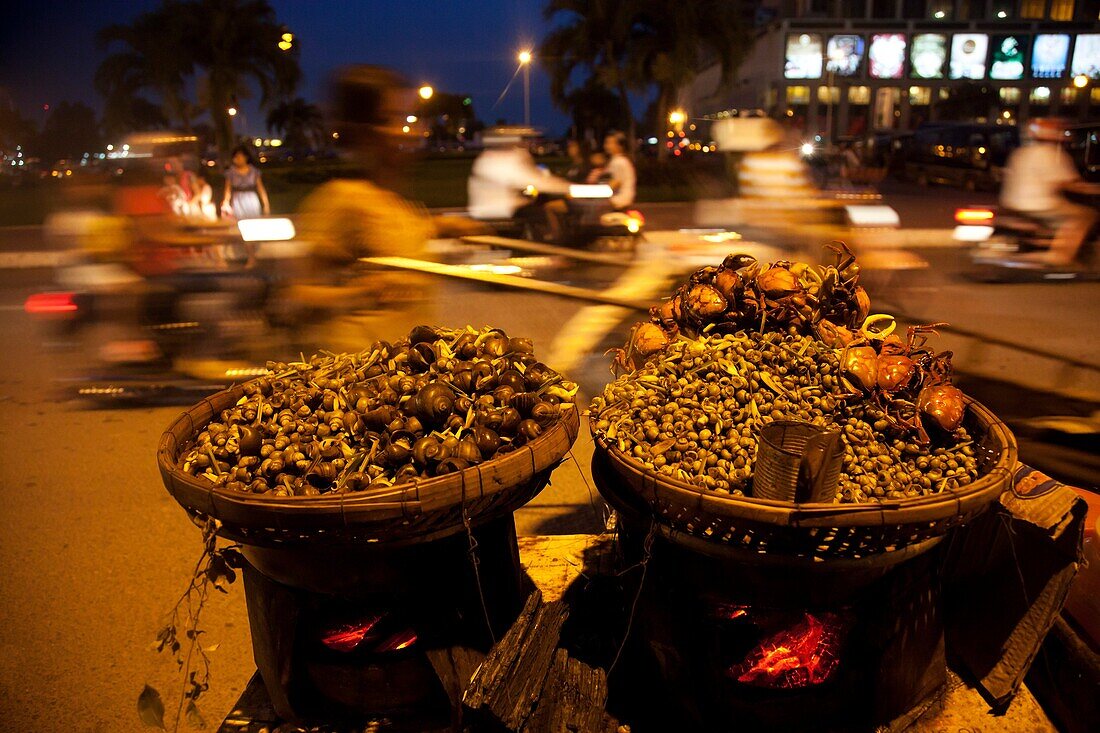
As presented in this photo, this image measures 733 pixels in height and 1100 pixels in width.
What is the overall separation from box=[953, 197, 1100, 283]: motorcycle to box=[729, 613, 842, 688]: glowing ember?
30.6 feet

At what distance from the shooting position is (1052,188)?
9.20 metres

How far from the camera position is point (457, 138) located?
84750mm

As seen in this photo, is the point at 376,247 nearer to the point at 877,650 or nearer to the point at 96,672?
the point at 96,672

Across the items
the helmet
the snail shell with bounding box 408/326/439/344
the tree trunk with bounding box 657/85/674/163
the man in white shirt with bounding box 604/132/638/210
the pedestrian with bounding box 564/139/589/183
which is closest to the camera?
the snail shell with bounding box 408/326/439/344

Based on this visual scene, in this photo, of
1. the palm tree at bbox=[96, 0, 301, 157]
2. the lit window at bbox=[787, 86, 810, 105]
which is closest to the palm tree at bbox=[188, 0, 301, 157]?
the palm tree at bbox=[96, 0, 301, 157]

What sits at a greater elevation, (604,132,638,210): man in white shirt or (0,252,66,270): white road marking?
(604,132,638,210): man in white shirt

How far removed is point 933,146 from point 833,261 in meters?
27.3

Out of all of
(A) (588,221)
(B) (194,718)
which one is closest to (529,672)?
(B) (194,718)

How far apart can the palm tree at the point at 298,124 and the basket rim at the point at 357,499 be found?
60725mm

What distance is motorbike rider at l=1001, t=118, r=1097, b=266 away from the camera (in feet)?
30.1

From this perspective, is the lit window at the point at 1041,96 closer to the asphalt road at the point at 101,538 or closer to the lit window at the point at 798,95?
the lit window at the point at 798,95

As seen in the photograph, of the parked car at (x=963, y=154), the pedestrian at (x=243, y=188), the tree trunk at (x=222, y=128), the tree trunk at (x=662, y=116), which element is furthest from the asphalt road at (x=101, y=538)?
the tree trunk at (x=662, y=116)

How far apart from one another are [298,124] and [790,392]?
209ft

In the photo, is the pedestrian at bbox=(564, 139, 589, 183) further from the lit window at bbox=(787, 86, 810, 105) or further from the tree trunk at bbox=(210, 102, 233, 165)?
the lit window at bbox=(787, 86, 810, 105)
